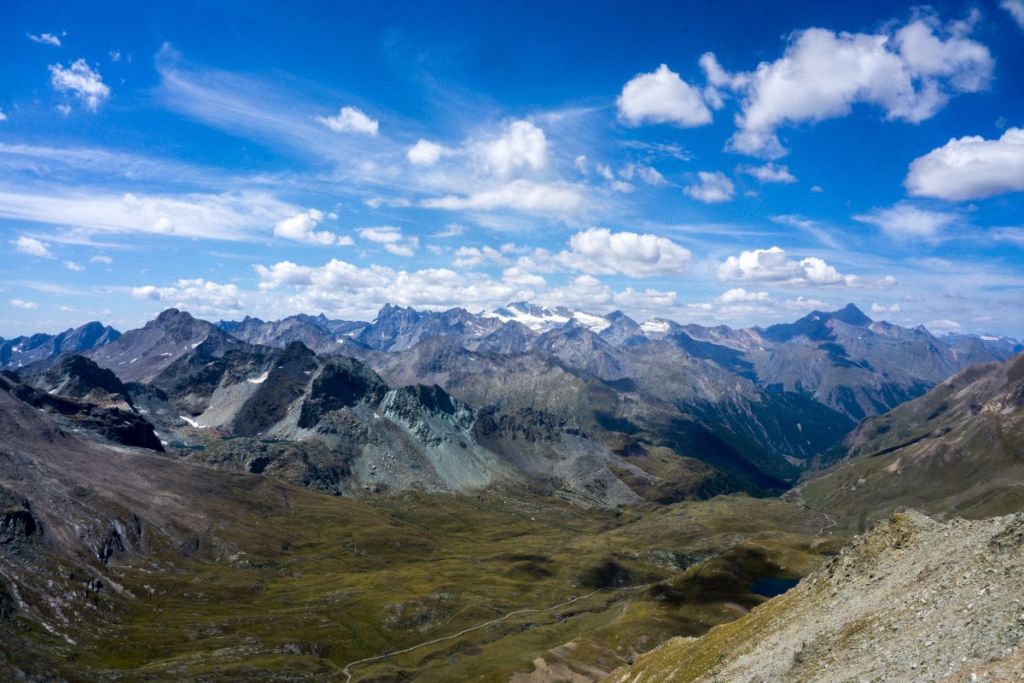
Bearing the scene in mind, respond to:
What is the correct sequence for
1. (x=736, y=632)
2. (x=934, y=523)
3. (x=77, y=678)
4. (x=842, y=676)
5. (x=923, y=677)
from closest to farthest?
(x=923, y=677), (x=842, y=676), (x=934, y=523), (x=736, y=632), (x=77, y=678)

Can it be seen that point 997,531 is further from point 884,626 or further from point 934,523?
point 934,523

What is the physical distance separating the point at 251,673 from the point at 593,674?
321 feet

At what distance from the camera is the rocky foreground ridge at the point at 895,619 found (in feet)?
157

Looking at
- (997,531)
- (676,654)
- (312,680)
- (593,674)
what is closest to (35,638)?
(312,680)

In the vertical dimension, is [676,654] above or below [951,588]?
below

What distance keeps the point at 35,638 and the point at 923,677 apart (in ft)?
738

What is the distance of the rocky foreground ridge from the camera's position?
47.8 meters

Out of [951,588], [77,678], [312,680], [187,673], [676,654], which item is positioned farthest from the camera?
[312,680]

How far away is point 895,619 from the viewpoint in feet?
201

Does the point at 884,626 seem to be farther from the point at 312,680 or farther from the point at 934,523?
the point at 312,680

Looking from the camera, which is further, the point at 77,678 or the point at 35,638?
the point at 35,638

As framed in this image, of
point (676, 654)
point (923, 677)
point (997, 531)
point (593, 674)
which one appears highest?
point (997, 531)

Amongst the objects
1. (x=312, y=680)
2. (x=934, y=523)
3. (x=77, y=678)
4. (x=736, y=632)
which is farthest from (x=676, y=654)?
(x=77, y=678)

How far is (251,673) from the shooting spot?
184 meters
